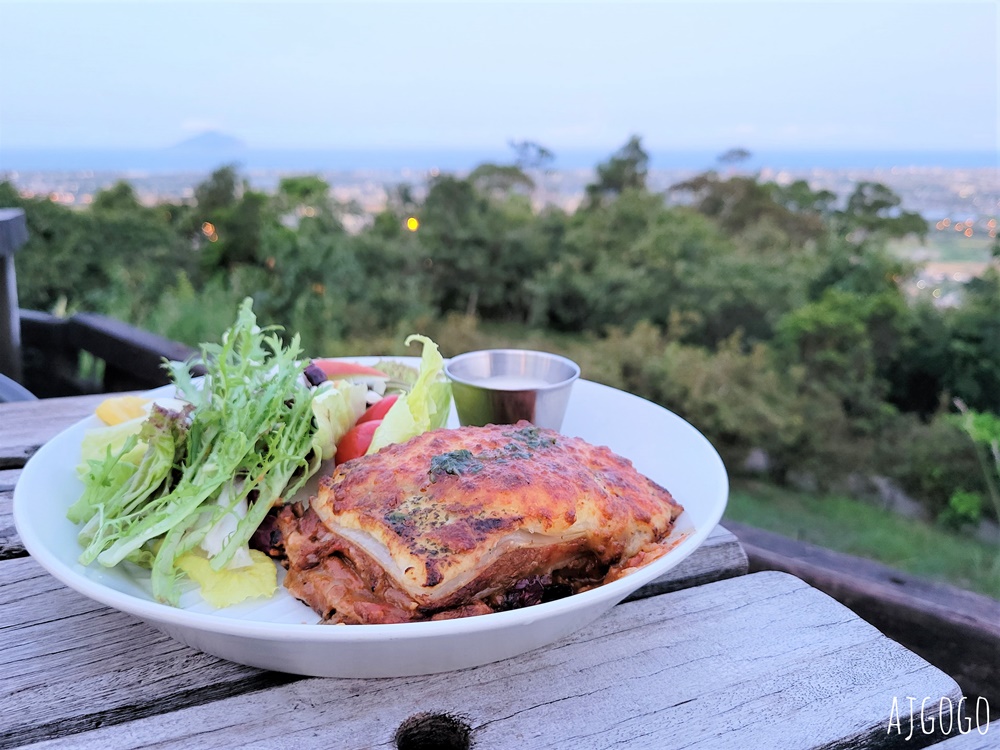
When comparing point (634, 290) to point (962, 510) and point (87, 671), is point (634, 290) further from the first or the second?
point (87, 671)

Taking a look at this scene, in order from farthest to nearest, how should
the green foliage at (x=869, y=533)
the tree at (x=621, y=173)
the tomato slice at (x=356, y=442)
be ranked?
the tree at (x=621, y=173) → the green foliage at (x=869, y=533) → the tomato slice at (x=356, y=442)

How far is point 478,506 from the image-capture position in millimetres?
1218

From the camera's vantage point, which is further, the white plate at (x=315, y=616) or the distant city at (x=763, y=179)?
the distant city at (x=763, y=179)

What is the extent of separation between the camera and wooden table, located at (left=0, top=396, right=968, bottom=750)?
1042mm

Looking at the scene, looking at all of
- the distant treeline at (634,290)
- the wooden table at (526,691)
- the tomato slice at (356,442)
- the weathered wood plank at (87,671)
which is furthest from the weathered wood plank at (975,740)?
the distant treeline at (634,290)

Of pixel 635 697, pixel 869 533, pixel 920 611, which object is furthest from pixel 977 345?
pixel 635 697

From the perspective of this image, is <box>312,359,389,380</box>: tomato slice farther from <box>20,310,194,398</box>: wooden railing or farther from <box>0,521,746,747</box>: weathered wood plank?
<box>0,521,746,747</box>: weathered wood plank

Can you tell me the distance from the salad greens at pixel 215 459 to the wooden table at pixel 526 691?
148 mm

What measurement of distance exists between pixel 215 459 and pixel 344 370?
850 millimetres

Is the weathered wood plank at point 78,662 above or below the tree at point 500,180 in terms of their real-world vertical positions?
below

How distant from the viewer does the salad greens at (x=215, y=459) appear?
141 cm

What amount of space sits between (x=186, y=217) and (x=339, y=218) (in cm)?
195

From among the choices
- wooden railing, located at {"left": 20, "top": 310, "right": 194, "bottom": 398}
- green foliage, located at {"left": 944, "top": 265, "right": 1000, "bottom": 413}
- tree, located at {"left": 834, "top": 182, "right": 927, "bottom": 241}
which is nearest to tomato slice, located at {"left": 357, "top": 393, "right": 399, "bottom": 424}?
wooden railing, located at {"left": 20, "top": 310, "right": 194, "bottom": 398}

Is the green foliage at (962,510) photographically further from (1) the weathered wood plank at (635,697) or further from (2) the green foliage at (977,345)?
(1) the weathered wood plank at (635,697)
